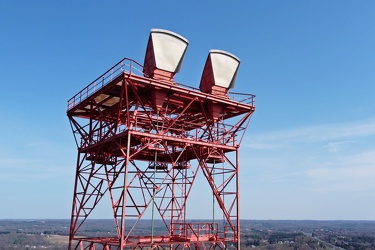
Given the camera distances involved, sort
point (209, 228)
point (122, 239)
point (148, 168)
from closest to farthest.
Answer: point (122, 239) → point (209, 228) → point (148, 168)

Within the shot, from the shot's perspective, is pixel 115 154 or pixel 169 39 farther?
pixel 115 154

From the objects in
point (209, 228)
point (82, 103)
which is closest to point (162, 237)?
point (209, 228)

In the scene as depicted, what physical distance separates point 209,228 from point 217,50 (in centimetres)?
1382

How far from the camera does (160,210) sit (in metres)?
35.0

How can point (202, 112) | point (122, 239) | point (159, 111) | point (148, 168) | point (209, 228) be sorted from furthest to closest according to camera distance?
point (148, 168)
point (202, 112)
point (209, 228)
point (159, 111)
point (122, 239)

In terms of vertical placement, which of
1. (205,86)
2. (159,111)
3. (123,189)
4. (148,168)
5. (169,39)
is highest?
(169,39)

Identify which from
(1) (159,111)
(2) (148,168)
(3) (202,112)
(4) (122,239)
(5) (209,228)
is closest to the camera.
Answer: (4) (122,239)

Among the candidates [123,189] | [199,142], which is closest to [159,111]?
[199,142]

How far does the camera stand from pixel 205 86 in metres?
31.8

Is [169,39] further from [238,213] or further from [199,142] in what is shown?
[238,213]

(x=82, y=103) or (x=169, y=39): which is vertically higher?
(x=169, y=39)

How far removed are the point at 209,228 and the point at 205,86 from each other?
434 inches

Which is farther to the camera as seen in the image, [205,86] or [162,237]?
[205,86]

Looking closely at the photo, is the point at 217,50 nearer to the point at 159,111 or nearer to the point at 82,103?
the point at 159,111
